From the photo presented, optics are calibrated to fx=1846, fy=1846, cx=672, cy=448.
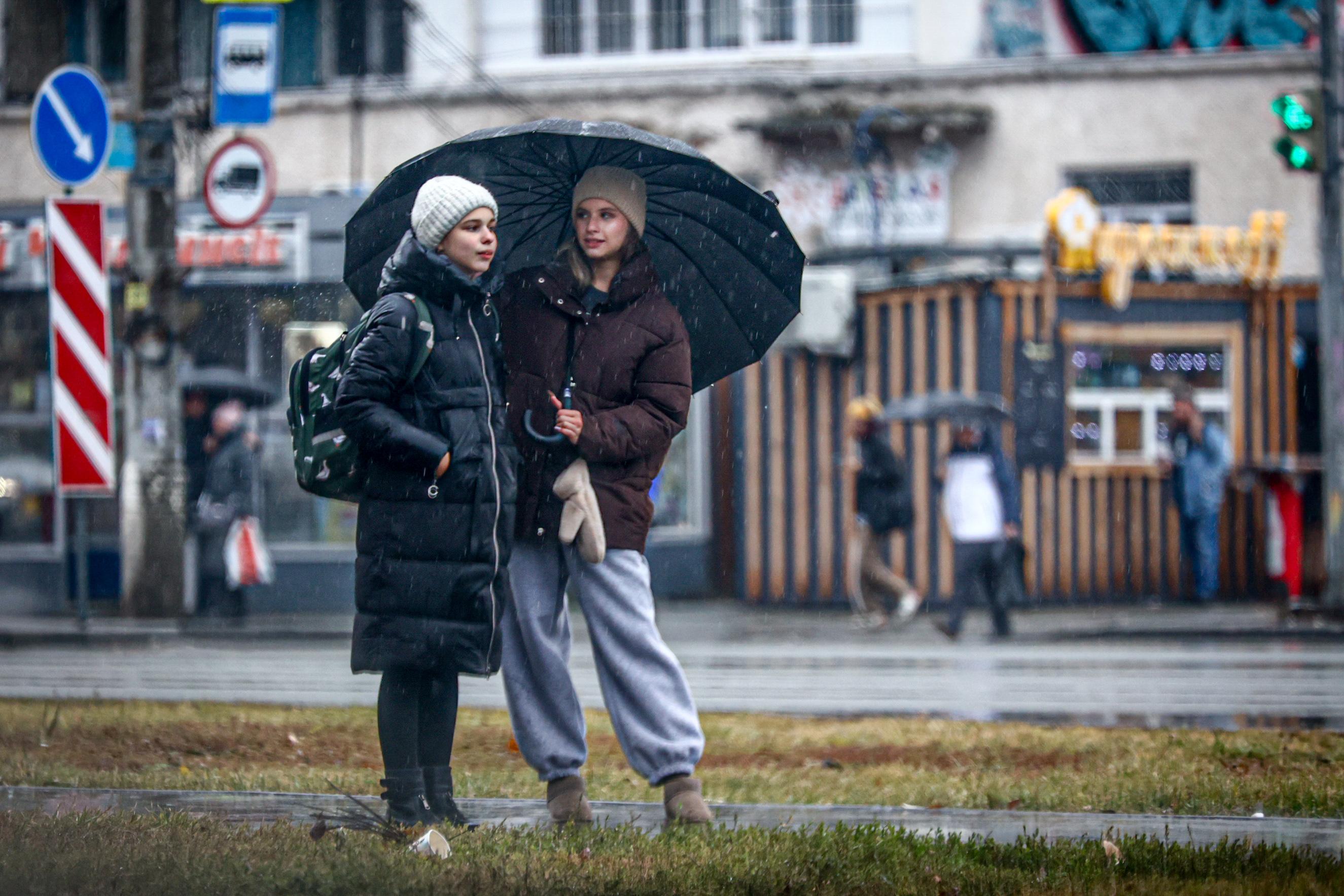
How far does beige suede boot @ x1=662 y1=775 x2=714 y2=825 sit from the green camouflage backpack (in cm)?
122

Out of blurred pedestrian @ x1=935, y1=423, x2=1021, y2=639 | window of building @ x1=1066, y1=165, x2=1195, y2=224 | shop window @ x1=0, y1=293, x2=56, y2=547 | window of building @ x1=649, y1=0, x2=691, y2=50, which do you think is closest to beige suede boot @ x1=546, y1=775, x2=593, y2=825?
blurred pedestrian @ x1=935, y1=423, x2=1021, y2=639

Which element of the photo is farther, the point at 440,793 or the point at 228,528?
the point at 228,528

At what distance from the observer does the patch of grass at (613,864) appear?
4.03 metres

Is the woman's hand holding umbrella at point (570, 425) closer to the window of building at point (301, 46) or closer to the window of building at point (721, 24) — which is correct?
the window of building at point (721, 24)

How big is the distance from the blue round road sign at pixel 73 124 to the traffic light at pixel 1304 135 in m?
9.37

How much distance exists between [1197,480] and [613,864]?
13.6m

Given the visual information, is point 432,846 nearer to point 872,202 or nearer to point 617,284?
point 617,284

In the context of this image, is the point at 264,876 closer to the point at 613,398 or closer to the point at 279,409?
the point at 613,398

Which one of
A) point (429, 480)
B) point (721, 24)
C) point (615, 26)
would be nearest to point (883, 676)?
point (429, 480)

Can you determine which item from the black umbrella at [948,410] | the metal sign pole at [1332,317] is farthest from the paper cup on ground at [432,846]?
the metal sign pole at [1332,317]

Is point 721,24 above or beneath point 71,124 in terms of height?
above

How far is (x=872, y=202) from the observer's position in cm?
2152

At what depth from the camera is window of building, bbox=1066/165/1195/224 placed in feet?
71.4

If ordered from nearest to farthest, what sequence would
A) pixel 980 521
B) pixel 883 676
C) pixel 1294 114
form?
pixel 883 676 < pixel 980 521 < pixel 1294 114
